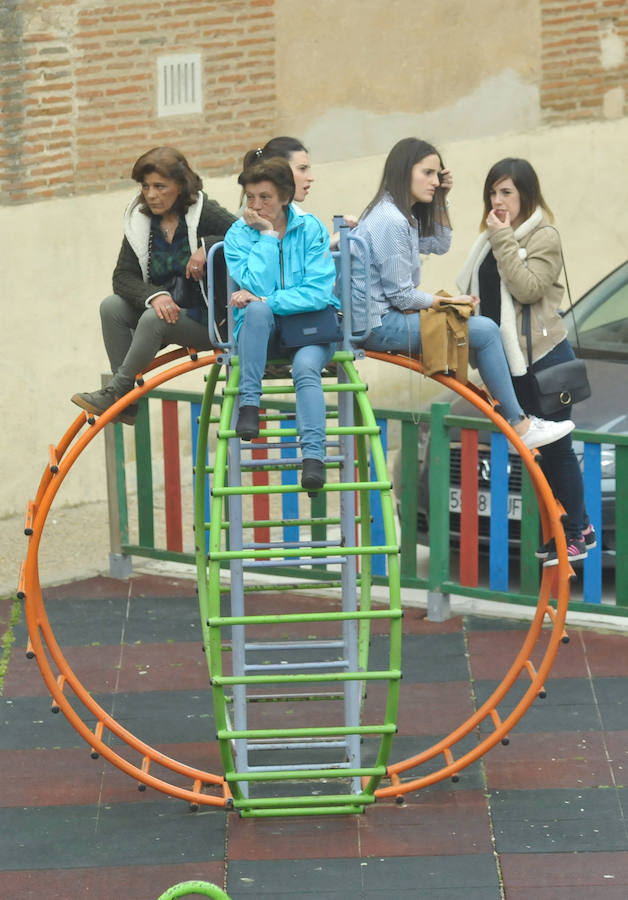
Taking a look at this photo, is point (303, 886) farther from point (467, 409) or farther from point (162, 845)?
point (467, 409)

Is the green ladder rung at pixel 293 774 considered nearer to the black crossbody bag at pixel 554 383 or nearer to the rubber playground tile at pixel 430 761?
the rubber playground tile at pixel 430 761

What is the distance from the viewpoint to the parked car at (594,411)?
30.0ft

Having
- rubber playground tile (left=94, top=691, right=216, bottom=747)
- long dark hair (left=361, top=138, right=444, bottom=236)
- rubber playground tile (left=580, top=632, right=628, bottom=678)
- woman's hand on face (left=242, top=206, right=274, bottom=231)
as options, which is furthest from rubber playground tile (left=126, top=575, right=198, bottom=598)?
woman's hand on face (left=242, top=206, right=274, bottom=231)

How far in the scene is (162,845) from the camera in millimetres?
6457

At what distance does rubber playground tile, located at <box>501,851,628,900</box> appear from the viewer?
602 cm

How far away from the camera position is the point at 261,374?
6.30 metres

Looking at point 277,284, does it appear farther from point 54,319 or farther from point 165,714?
point 54,319

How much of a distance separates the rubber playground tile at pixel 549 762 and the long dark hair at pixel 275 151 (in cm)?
293

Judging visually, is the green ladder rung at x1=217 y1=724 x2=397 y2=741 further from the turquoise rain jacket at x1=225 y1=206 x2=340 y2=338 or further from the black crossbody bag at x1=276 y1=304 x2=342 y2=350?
the turquoise rain jacket at x1=225 y1=206 x2=340 y2=338

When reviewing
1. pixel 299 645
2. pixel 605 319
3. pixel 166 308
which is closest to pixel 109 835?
pixel 299 645

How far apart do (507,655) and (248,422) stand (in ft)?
9.58

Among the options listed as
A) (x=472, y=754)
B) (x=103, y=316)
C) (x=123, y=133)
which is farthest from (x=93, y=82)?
(x=472, y=754)

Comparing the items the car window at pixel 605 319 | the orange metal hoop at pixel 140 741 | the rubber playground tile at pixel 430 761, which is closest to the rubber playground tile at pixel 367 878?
the orange metal hoop at pixel 140 741

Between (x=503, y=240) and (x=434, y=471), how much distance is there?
2.19m
